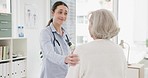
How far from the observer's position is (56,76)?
1882 millimetres

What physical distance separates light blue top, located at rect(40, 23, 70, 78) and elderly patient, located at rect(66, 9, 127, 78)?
0.55 m

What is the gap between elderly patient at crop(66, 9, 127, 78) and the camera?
48.1 inches

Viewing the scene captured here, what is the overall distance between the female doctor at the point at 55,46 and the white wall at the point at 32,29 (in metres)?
1.55

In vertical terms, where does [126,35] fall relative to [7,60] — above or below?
above

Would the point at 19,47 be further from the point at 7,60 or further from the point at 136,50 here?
the point at 136,50

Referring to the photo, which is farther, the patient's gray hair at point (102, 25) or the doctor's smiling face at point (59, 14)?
the doctor's smiling face at point (59, 14)

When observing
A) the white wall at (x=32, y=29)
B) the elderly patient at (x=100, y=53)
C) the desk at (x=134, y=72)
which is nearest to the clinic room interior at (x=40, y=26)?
the white wall at (x=32, y=29)

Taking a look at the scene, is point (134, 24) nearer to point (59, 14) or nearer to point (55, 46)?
point (59, 14)

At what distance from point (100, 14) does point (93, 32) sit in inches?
4.7

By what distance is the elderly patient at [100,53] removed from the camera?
1.22 meters

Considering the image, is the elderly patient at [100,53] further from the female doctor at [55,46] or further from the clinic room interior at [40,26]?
the clinic room interior at [40,26]

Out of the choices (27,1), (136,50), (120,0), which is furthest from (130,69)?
(27,1)

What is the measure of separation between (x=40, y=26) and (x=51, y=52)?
7.60 feet

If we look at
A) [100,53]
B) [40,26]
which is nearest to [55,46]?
[100,53]
